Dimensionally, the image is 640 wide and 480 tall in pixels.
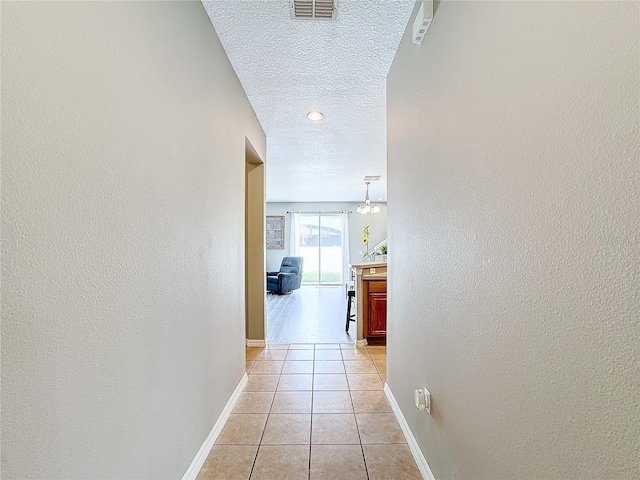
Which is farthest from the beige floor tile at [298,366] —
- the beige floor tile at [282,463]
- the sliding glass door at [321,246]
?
the sliding glass door at [321,246]

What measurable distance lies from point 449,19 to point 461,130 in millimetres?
496

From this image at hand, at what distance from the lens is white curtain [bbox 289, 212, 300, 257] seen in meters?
9.27

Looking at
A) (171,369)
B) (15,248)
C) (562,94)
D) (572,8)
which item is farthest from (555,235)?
(171,369)

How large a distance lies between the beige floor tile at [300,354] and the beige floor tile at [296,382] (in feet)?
1.45

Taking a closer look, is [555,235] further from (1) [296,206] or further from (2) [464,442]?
(1) [296,206]

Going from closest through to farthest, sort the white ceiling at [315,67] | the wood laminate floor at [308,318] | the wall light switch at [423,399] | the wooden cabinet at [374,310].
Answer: the wall light switch at [423,399], the white ceiling at [315,67], the wooden cabinet at [374,310], the wood laminate floor at [308,318]

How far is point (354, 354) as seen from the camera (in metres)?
3.48

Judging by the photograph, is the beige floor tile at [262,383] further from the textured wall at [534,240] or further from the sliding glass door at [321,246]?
the sliding glass door at [321,246]

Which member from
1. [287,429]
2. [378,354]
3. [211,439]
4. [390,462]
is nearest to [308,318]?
[378,354]

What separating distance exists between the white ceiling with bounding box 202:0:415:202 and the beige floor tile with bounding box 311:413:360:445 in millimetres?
2466

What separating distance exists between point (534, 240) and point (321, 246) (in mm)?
8649

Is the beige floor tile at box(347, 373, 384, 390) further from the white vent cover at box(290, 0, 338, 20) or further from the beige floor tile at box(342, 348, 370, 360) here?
the white vent cover at box(290, 0, 338, 20)

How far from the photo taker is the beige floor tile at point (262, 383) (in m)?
2.65

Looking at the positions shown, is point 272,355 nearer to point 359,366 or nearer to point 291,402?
point 359,366
